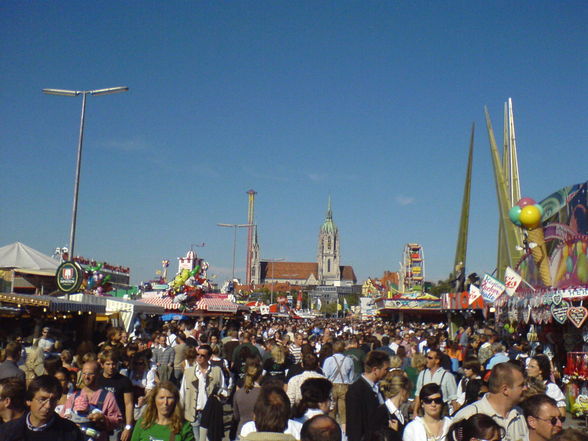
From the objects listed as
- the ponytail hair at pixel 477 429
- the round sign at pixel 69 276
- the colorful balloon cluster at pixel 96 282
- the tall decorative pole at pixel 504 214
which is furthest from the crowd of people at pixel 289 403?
the tall decorative pole at pixel 504 214

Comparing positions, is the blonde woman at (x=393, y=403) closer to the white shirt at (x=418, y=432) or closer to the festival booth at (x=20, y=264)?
the white shirt at (x=418, y=432)

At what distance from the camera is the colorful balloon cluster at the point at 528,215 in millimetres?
16562

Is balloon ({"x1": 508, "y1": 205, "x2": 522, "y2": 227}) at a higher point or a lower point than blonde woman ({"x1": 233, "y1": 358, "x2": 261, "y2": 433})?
higher

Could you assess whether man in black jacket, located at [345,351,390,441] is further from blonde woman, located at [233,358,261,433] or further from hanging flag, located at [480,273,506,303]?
hanging flag, located at [480,273,506,303]

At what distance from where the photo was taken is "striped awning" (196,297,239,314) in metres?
30.5

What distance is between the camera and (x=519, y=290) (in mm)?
20250

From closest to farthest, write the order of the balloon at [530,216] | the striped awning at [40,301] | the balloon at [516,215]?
the striped awning at [40,301] < the balloon at [530,216] < the balloon at [516,215]

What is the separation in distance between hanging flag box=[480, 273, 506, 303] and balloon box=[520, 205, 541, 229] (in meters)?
3.28

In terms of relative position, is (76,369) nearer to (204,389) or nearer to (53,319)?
(204,389)

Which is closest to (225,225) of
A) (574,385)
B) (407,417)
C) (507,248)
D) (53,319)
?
(507,248)

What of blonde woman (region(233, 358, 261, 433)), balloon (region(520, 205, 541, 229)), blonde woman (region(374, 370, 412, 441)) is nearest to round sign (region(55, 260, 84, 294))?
balloon (region(520, 205, 541, 229))

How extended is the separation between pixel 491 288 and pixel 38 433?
684 inches

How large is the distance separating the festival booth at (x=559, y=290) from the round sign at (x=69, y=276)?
13.4 metres

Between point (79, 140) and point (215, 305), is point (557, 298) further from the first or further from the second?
point (215, 305)
